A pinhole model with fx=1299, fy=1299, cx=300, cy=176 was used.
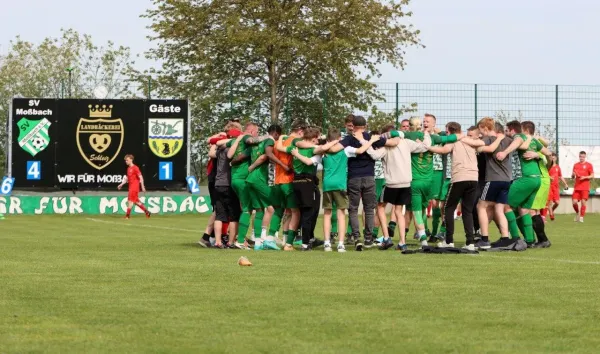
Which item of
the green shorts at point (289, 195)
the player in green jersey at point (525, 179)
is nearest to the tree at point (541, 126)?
the player in green jersey at point (525, 179)

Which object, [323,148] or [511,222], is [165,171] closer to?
[511,222]

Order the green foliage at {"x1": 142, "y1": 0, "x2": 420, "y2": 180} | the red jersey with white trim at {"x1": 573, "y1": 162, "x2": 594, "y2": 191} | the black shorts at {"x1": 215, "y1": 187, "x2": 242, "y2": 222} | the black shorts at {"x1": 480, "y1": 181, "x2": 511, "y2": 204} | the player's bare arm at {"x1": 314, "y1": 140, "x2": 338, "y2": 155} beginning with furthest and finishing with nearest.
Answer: the green foliage at {"x1": 142, "y1": 0, "x2": 420, "y2": 180} < the red jersey with white trim at {"x1": 573, "y1": 162, "x2": 594, "y2": 191} < the black shorts at {"x1": 215, "y1": 187, "x2": 242, "y2": 222} < the black shorts at {"x1": 480, "y1": 181, "x2": 511, "y2": 204} < the player's bare arm at {"x1": 314, "y1": 140, "x2": 338, "y2": 155}

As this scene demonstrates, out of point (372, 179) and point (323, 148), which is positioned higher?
point (323, 148)

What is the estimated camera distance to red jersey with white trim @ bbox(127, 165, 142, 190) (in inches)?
1494

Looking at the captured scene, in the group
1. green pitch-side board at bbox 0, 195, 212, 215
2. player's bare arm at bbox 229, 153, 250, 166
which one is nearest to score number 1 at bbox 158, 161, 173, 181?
green pitch-side board at bbox 0, 195, 212, 215

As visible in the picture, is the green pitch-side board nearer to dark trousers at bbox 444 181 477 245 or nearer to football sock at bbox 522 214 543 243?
football sock at bbox 522 214 543 243

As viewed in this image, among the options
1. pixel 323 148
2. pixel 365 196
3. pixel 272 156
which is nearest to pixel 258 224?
pixel 272 156

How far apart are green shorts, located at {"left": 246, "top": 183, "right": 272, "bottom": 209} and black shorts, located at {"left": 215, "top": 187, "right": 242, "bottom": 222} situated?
1.29ft

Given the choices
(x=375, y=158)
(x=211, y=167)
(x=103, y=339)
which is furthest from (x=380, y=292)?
(x=211, y=167)

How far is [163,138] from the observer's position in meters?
41.1

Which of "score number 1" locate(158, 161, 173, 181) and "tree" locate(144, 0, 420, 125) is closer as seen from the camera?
"score number 1" locate(158, 161, 173, 181)

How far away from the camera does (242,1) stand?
5338cm

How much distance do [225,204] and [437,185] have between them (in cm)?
440

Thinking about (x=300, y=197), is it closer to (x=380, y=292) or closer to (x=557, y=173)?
(x=380, y=292)
